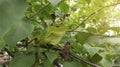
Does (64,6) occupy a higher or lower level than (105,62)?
higher

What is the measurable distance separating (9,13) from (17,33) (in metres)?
0.05

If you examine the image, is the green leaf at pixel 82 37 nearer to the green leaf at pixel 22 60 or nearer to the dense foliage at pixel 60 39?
the dense foliage at pixel 60 39

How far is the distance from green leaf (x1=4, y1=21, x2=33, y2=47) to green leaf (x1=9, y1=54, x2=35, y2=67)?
7 centimetres

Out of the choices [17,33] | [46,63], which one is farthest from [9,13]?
[46,63]

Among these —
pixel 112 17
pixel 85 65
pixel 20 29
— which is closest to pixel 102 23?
pixel 112 17

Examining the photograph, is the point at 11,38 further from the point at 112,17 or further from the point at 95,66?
the point at 112,17

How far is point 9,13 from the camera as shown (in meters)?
0.41

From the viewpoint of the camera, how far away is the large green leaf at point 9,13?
394 mm

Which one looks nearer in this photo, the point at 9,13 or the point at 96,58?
the point at 9,13

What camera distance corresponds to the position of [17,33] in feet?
1.47

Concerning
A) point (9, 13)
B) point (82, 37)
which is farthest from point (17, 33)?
point (82, 37)

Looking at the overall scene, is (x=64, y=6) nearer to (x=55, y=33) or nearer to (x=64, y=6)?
(x=64, y=6)

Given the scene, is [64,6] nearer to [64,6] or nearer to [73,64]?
[64,6]

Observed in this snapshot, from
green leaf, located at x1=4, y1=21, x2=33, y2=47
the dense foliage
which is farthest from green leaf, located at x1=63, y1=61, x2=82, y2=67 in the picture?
green leaf, located at x1=4, y1=21, x2=33, y2=47
